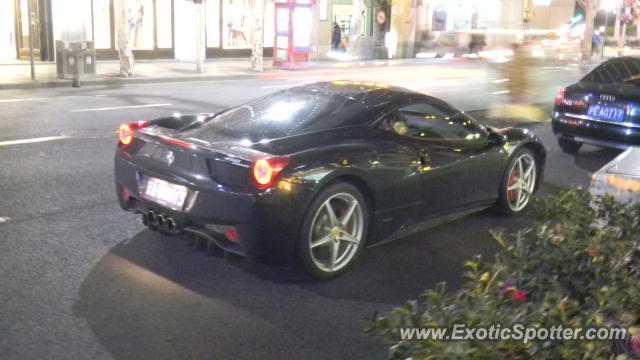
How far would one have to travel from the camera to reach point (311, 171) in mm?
5109

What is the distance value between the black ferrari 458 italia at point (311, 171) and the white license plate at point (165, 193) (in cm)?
1

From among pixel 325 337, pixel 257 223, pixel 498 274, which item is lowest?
Result: pixel 325 337

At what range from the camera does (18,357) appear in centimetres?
400

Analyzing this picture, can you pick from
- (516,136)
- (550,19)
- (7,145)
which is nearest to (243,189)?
(516,136)

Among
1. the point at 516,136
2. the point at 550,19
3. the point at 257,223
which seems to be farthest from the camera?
the point at 550,19

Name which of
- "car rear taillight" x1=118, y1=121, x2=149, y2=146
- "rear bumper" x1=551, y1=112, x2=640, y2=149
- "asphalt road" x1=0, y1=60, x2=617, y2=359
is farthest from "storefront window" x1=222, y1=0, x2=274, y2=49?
"car rear taillight" x1=118, y1=121, x2=149, y2=146

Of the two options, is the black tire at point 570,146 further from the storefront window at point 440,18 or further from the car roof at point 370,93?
the storefront window at point 440,18

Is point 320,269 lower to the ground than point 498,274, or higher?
lower

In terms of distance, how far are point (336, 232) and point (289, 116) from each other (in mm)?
1122

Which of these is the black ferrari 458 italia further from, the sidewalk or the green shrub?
the sidewalk

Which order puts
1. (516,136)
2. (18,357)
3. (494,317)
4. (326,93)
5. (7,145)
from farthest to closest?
(7,145) → (516,136) → (326,93) → (18,357) → (494,317)

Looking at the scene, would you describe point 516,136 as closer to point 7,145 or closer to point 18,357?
point 18,357

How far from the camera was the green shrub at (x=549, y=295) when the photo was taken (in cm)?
240

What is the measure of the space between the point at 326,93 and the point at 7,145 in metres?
5.10
